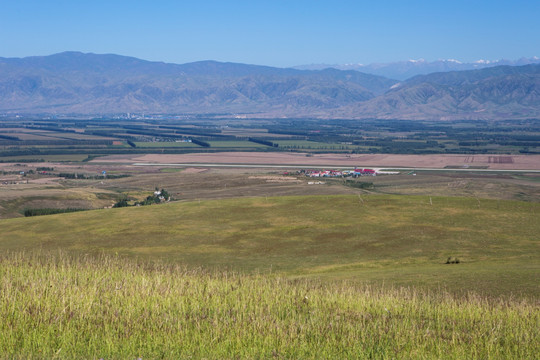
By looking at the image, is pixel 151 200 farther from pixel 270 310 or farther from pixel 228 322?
pixel 228 322

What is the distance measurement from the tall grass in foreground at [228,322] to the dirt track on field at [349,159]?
5443 inches

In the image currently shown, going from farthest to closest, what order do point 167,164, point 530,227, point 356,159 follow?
point 356,159
point 167,164
point 530,227

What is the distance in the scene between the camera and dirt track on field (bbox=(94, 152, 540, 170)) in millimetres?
157625

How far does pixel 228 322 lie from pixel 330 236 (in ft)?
102

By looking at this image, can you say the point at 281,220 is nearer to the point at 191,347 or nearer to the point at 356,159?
the point at 191,347

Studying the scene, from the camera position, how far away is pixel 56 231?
49.5 meters

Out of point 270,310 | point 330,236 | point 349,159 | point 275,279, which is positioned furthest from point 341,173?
point 270,310

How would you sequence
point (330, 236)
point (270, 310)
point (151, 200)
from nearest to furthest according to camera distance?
point (270, 310)
point (330, 236)
point (151, 200)

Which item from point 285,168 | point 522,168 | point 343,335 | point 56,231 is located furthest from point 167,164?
point 343,335

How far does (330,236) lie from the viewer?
149 feet

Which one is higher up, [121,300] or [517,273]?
[121,300]

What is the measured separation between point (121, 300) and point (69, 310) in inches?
63.6

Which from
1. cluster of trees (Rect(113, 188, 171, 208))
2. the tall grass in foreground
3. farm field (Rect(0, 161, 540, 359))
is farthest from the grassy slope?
cluster of trees (Rect(113, 188, 171, 208))

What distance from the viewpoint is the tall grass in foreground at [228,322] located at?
12938 mm
